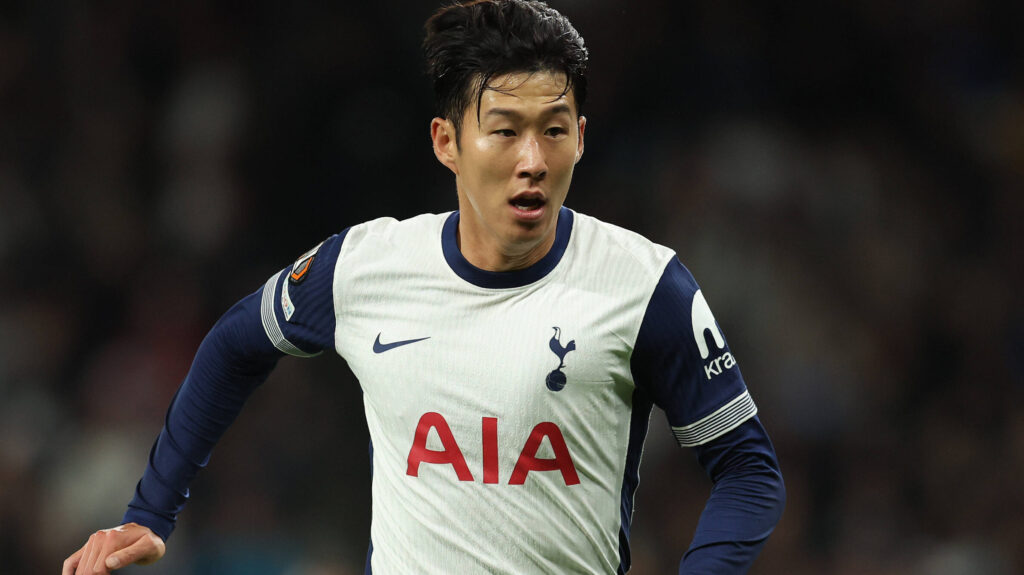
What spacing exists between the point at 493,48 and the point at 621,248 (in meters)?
0.53

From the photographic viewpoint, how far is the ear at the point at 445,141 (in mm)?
2623

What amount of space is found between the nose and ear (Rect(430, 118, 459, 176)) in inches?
8.5

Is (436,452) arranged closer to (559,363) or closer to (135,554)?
(559,363)

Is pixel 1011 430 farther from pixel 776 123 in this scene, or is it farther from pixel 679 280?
pixel 679 280

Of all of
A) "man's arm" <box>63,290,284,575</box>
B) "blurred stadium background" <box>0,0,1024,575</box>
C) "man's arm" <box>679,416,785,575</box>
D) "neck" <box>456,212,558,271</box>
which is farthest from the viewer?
"blurred stadium background" <box>0,0,1024,575</box>

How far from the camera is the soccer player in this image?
244 cm

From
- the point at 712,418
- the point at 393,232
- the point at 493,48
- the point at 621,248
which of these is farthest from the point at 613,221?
the point at 712,418

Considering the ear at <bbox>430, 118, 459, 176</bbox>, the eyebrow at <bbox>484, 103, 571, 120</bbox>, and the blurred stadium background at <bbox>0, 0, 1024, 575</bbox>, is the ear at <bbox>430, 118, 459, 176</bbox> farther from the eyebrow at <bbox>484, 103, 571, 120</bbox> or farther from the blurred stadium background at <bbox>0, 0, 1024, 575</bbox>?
the blurred stadium background at <bbox>0, 0, 1024, 575</bbox>

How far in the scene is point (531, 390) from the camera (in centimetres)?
248

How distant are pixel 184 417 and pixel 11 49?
388 centimetres

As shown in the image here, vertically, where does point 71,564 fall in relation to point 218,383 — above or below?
below

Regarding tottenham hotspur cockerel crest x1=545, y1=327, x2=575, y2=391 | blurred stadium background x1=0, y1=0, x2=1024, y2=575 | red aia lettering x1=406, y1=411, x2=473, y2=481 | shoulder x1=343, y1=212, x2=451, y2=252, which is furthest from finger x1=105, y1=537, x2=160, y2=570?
blurred stadium background x1=0, y1=0, x2=1024, y2=575

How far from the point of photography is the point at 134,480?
5.44 metres

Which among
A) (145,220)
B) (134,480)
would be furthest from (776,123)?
(134,480)
